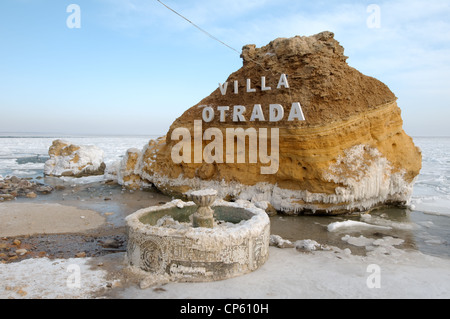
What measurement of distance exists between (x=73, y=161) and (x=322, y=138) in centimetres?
1725

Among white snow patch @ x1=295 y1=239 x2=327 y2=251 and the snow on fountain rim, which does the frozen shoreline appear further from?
the snow on fountain rim

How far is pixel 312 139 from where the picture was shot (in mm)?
10398

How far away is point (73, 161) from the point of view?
2094 centimetres

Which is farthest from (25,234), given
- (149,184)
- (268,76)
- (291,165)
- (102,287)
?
(268,76)

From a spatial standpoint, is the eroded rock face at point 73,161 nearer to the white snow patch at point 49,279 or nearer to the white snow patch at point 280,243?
the white snow patch at point 49,279

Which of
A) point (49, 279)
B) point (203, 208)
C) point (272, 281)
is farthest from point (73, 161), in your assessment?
point (272, 281)

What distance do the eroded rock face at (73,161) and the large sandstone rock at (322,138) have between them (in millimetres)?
11771

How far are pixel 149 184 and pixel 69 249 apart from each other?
816 centimetres

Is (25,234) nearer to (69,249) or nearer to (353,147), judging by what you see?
(69,249)

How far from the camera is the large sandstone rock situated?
1048cm

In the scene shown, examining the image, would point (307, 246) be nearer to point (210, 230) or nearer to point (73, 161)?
point (210, 230)

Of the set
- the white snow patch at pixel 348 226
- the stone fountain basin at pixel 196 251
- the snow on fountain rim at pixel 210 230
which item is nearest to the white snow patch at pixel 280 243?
the snow on fountain rim at pixel 210 230

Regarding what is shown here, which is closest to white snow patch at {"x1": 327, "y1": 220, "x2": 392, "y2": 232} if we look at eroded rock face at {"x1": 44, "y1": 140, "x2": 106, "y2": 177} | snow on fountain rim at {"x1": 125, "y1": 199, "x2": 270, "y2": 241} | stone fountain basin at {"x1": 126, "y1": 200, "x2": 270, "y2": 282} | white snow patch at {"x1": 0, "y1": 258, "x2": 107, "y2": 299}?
snow on fountain rim at {"x1": 125, "y1": 199, "x2": 270, "y2": 241}

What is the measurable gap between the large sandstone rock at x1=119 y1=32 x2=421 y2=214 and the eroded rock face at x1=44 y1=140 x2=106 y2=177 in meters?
11.8
